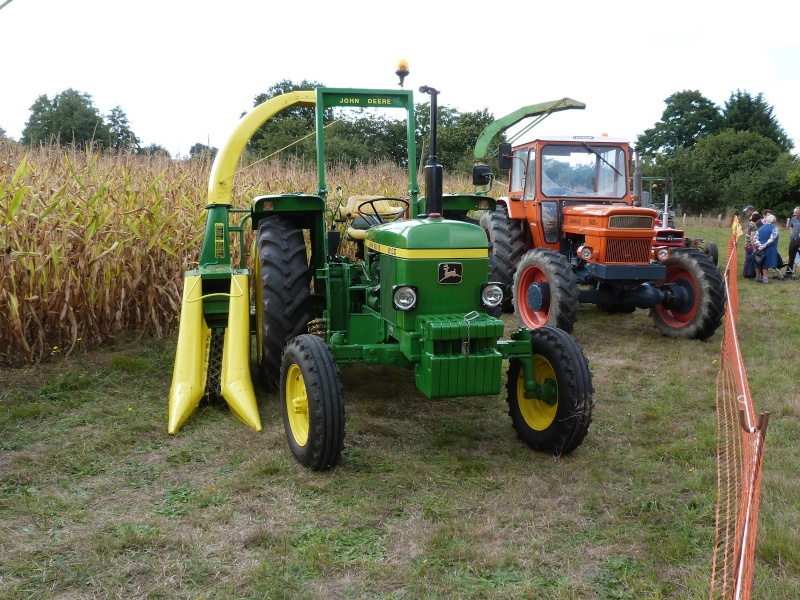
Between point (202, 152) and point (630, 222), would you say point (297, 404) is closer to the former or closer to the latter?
point (630, 222)

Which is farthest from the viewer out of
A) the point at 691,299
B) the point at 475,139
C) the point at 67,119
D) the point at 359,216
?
the point at 475,139

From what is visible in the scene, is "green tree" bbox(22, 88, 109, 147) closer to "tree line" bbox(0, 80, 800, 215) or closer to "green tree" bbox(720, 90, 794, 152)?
"tree line" bbox(0, 80, 800, 215)

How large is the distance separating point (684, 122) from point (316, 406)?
181 feet

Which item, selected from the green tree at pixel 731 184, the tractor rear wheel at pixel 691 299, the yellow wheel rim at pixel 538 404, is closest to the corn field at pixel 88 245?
the yellow wheel rim at pixel 538 404

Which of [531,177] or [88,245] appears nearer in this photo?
[88,245]

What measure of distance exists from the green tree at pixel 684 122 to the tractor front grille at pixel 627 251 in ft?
157

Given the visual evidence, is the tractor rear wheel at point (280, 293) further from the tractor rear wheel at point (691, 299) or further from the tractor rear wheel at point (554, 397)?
the tractor rear wheel at point (691, 299)

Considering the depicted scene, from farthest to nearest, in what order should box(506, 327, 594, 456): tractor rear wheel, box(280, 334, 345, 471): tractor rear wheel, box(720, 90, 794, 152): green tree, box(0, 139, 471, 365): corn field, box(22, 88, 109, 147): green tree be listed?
box(720, 90, 794, 152): green tree, box(22, 88, 109, 147): green tree, box(0, 139, 471, 365): corn field, box(506, 327, 594, 456): tractor rear wheel, box(280, 334, 345, 471): tractor rear wheel

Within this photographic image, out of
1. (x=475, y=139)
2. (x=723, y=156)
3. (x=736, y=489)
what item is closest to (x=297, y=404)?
(x=736, y=489)

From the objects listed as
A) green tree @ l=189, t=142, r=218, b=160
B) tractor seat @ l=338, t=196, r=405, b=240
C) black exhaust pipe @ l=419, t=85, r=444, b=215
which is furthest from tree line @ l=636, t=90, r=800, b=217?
black exhaust pipe @ l=419, t=85, r=444, b=215

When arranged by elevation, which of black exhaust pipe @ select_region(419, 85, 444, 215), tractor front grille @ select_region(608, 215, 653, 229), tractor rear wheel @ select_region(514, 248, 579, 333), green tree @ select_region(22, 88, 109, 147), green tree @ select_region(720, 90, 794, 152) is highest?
green tree @ select_region(720, 90, 794, 152)

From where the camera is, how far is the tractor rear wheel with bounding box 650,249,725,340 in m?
6.61

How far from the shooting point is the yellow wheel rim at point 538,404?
3.81 meters

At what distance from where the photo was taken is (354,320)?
444 cm
